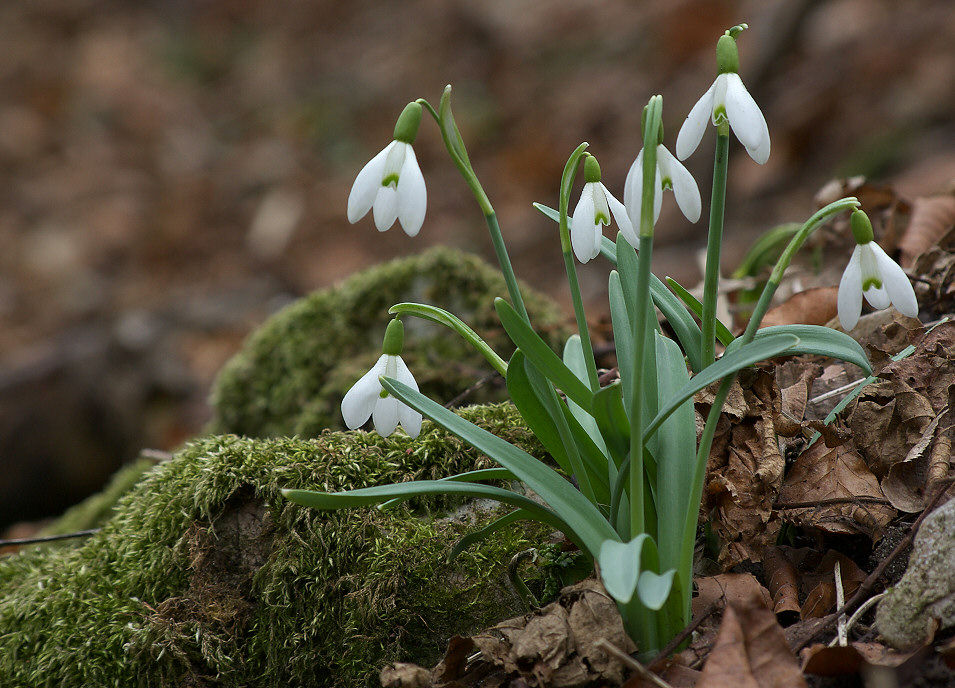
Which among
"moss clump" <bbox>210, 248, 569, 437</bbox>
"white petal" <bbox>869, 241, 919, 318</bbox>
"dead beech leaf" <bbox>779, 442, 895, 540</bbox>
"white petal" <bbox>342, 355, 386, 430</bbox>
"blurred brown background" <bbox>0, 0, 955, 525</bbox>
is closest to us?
"white petal" <bbox>869, 241, 919, 318</bbox>

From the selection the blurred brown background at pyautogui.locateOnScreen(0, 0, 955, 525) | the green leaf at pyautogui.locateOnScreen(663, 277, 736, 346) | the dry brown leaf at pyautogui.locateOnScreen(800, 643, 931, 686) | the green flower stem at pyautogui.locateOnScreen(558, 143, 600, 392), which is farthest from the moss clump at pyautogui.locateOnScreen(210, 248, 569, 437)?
the blurred brown background at pyautogui.locateOnScreen(0, 0, 955, 525)

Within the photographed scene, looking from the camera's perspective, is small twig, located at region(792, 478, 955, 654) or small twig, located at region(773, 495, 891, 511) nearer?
small twig, located at region(792, 478, 955, 654)

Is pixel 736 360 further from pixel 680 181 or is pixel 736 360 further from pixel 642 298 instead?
pixel 680 181

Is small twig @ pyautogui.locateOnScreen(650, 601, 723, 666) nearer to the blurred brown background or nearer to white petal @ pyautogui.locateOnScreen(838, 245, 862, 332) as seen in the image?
white petal @ pyautogui.locateOnScreen(838, 245, 862, 332)

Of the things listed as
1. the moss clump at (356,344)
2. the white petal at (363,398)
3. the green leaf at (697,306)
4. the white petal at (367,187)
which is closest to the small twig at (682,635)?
the green leaf at (697,306)

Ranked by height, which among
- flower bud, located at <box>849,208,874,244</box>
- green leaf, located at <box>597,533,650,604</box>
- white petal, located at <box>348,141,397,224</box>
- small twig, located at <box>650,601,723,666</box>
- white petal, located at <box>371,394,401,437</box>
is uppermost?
white petal, located at <box>348,141,397,224</box>

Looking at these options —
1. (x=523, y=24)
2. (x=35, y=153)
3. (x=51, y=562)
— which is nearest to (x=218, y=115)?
(x=35, y=153)

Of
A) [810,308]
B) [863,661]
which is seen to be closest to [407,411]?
[863,661]
